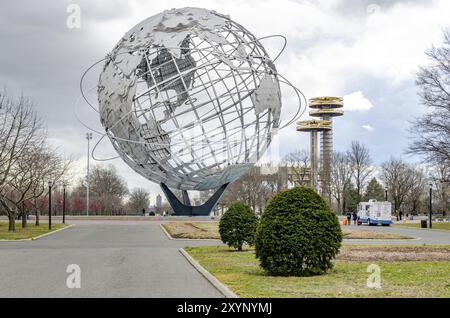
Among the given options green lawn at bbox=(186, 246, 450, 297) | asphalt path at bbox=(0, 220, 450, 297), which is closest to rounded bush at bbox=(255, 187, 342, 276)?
green lawn at bbox=(186, 246, 450, 297)

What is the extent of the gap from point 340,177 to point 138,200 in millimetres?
39813

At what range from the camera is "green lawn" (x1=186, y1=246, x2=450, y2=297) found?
11.3 metres

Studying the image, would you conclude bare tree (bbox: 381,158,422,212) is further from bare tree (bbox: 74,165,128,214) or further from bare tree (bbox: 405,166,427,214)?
bare tree (bbox: 74,165,128,214)

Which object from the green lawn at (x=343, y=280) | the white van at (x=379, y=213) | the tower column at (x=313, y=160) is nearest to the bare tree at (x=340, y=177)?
the tower column at (x=313, y=160)

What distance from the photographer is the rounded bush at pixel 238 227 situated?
75.4 feet

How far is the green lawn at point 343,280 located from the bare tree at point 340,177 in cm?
6918

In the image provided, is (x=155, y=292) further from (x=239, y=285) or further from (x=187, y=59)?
(x=187, y=59)

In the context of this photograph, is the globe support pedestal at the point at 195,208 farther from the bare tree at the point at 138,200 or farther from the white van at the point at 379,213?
the bare tree at the point at 138,200

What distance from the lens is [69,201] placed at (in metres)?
100

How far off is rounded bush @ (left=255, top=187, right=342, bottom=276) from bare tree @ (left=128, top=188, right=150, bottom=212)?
310 feet

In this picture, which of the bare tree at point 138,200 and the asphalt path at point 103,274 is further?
the bare tree at point 138,200

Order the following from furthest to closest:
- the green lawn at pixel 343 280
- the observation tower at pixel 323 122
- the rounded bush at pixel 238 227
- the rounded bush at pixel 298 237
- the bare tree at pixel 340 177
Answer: the observation tower at pixel 323 122, the bare tree at pixel 340 177, the rounded bush at pixel 238 227, the rounded bush at pixel 298 237, the green lawn at pixel 343 280

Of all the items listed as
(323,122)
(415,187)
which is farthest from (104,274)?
(323,122)

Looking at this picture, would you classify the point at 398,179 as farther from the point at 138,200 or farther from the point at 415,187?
the point at 138,200
